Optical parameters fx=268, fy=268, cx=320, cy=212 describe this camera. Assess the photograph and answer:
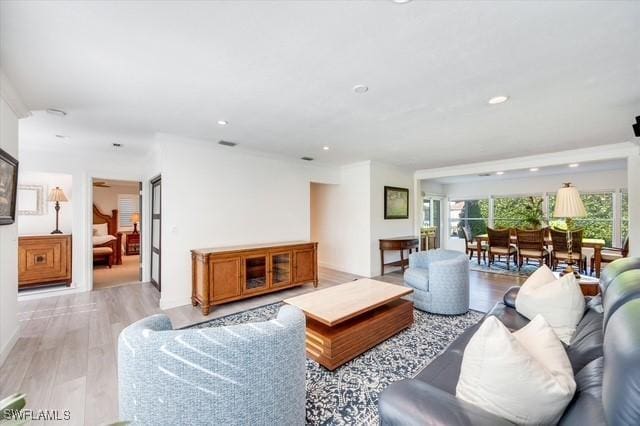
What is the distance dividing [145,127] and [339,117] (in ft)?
7.83

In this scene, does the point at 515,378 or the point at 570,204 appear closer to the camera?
the point at 515,378

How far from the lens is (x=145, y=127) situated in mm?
3301

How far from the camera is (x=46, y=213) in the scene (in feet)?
15.9

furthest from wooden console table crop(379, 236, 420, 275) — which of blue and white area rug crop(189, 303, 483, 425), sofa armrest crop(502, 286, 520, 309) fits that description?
sofa armrest crop(502, 286, 520, 309)

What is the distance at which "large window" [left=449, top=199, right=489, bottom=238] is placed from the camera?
26.5ft

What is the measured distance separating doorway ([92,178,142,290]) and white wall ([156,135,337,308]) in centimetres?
271

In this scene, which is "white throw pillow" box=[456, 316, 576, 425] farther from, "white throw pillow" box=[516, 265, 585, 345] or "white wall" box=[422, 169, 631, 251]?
"white wall" box=[422, 169, 631, 251]

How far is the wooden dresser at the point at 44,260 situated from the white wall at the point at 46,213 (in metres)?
0.46

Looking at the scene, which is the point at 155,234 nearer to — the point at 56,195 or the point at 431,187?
the point at 56,195

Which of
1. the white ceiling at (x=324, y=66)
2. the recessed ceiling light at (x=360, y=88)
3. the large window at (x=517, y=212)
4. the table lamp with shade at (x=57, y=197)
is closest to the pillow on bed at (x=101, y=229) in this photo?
the table lamp with shade at (x=57, y=197)

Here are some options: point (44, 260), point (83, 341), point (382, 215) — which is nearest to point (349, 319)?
point (83, 341)

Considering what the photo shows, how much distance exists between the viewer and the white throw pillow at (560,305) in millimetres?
1812

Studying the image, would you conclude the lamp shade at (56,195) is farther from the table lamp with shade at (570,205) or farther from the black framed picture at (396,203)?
the table lamp with shade at (570,205)

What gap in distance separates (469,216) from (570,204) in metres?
5.82
